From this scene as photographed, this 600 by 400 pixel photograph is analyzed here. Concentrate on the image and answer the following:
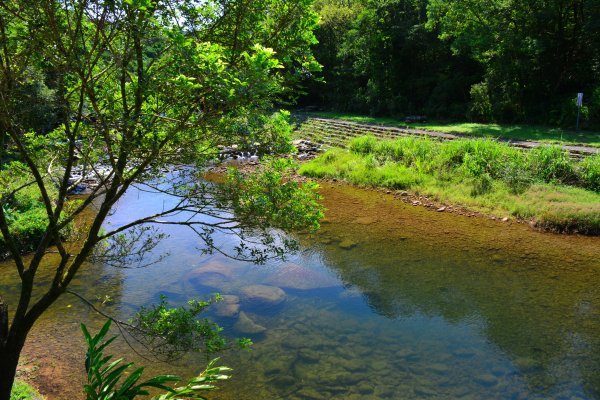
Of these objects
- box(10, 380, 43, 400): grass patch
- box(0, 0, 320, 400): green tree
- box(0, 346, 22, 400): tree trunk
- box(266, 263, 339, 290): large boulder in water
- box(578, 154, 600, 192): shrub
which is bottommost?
box(266, 263, 339, 290): large boulder in water

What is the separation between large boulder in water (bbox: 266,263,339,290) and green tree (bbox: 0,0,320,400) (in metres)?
5.56

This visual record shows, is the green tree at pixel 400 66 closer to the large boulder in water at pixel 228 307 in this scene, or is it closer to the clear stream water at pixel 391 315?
the clear stream water at pixel 391 315

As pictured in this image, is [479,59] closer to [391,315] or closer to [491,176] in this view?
[491,176]

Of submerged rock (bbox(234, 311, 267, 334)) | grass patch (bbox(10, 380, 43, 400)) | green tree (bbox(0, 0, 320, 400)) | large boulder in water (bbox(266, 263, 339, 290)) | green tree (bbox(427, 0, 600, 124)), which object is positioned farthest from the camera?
green tree (bbox(427, 0, 600, 124))

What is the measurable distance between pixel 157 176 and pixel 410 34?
2688 cm

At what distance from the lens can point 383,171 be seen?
17.8 metres

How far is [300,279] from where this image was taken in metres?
10.2

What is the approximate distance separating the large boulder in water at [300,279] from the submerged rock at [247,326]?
5.07 feet

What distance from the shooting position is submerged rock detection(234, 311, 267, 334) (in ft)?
26.7

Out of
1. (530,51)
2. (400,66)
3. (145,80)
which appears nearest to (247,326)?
(145,80)

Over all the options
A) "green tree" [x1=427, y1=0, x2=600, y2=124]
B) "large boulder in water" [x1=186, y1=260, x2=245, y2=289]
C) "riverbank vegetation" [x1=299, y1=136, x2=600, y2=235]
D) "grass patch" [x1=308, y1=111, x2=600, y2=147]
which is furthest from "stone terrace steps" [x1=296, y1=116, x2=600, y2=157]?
"large boulder in water" [x1=186, y1=260, x2=245, y2=289]

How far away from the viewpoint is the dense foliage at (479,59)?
21.1m

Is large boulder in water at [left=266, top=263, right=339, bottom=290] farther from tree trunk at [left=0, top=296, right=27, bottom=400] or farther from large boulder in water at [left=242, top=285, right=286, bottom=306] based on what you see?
tree trunk at [left=0, top=296, right=27, bottom=400]

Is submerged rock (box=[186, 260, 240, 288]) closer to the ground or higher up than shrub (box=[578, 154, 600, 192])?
closer to the ground
